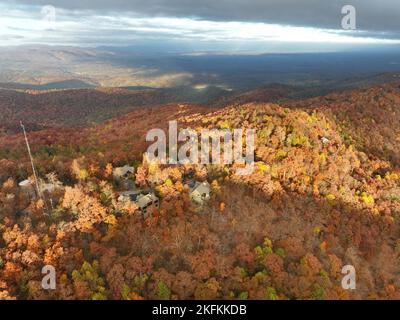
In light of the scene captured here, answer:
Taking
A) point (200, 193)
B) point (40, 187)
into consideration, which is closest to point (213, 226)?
point (200, 193)

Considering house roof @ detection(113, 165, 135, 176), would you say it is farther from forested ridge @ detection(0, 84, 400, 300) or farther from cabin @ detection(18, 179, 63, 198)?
cabin @ detection(18, 179, 63, 198)

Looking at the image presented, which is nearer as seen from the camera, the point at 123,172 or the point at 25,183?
the point at 25,183

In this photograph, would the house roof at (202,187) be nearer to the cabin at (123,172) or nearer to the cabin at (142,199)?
the cabin at (142,199)

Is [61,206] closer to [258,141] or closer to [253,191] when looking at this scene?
[253,191]

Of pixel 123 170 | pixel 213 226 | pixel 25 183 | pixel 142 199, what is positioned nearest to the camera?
pixel 142 199

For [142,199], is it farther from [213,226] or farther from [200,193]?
[213,226]

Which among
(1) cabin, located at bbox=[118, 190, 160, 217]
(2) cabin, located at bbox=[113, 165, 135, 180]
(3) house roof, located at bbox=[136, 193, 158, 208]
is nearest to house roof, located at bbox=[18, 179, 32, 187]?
(2) cabin, located at bbox=[113, 165, 135, 180]
